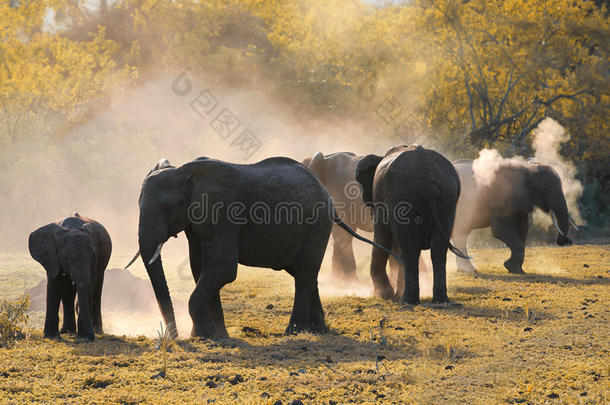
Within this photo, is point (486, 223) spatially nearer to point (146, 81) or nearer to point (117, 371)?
point (117, 371)

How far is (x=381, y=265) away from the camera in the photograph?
42.2 ft

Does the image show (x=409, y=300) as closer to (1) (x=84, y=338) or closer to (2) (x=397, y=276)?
(2) (x=397, y=276)

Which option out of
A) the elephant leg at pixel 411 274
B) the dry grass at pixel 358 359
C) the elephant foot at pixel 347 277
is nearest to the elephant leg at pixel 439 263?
the elephant leg at pixel 411 274

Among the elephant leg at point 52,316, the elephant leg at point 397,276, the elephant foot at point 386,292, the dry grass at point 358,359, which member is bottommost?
the dry grass at point 358,359

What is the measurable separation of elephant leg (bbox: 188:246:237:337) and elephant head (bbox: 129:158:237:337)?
0.36 m

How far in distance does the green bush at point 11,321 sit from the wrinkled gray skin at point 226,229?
1863mm

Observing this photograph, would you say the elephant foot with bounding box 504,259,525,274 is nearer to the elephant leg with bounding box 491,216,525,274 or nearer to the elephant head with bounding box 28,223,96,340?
the elephant leg with bounding box 491,216,525,274

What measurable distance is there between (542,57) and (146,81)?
27845 mm

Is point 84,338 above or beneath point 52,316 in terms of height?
beneath

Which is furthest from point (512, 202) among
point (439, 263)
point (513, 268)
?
point (439, 263)

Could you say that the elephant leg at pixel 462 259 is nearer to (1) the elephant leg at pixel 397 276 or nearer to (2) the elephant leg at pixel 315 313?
(1) the elephant leg at pixel 397 276

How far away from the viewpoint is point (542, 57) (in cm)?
3198

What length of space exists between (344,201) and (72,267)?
6999 millimetres

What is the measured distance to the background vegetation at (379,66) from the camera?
3189cm
